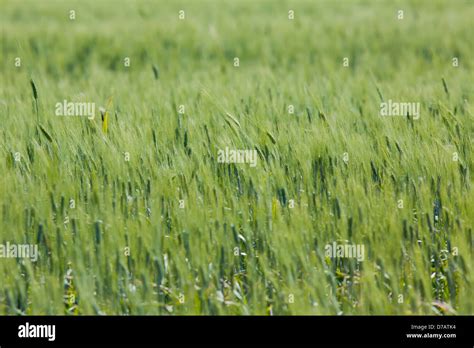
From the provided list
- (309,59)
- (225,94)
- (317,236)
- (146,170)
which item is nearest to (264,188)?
(317,236)

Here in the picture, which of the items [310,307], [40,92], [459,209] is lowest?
[310,307]

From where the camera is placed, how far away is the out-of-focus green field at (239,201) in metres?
2.64

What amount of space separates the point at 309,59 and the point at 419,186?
11.0 feet

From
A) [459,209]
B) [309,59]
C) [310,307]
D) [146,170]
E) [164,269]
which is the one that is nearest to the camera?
[310,307]

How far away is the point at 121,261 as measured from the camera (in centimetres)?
265

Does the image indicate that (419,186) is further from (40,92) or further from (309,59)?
(309,59)

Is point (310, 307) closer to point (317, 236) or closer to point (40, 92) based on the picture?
point (317, 236)

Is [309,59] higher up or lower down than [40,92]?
higher up

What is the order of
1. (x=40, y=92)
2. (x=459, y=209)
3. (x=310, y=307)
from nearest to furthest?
(x=310, y=307) → (x=459, y=209) → (x=40, y=92)

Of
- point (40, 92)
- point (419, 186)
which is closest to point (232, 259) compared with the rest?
point (419, 186)

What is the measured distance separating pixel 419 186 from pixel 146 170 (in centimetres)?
112

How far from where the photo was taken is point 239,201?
121 inches

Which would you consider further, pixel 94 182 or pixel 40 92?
pixel 40 92

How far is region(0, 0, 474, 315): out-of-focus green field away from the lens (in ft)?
8.67
